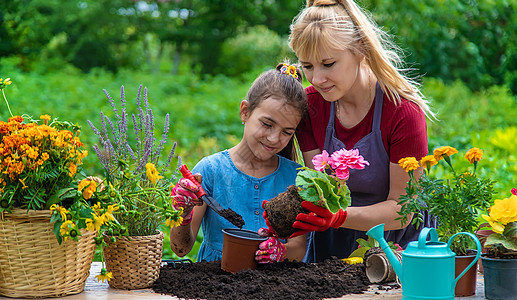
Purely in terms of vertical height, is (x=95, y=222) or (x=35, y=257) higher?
(x=95, y=222)

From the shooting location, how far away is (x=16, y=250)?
1.60 meters

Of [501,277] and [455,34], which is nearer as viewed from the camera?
[501,277]

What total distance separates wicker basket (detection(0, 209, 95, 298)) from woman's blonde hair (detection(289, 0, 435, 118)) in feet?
3.61

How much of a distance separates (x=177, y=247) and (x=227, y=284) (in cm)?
49

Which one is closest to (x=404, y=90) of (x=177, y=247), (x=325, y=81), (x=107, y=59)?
(x=325, y=81)

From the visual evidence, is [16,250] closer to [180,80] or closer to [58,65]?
[180,80]

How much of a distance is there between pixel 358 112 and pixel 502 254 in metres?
0.97

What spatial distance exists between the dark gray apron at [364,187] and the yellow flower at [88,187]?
1079 mm

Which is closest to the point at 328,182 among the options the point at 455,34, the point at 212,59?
the point at 455,34

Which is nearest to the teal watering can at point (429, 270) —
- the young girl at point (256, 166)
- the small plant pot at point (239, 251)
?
the small plant pot at point (239, 251)

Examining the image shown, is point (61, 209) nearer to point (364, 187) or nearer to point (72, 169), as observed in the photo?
point (72, 169)

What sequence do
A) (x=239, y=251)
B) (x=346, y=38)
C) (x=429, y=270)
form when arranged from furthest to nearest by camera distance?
1. (x=346, y=38)
2. (x=239, y=251)
3. (x=429, y=270)

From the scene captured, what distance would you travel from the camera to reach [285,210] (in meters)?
1.83

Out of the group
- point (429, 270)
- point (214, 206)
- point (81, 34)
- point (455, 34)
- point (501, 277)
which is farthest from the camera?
point (81, 34)
